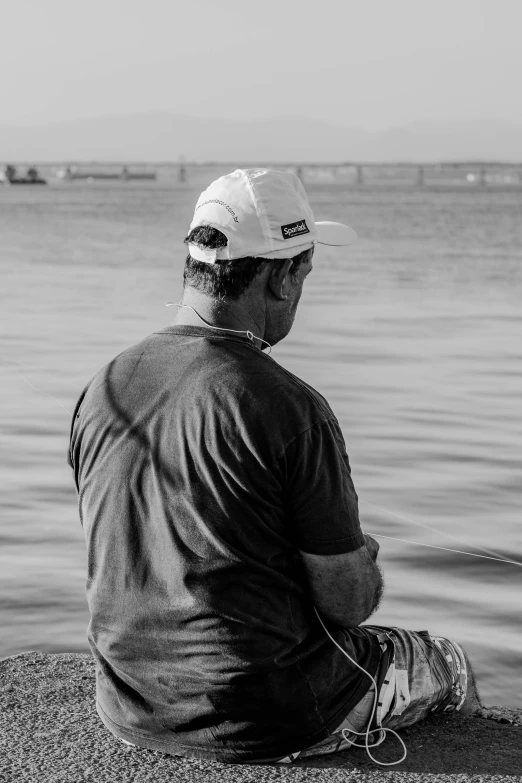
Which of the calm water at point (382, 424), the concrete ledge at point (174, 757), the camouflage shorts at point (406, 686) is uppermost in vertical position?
the camouflage shorts at point (406, 686)

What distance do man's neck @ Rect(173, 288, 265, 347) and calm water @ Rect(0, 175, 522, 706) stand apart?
2.35 m

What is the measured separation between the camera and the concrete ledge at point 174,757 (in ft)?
9.49

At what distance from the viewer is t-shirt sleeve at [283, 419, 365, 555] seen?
104 inches

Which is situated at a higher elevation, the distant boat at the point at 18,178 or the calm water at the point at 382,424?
the calm water at the point at 382,424

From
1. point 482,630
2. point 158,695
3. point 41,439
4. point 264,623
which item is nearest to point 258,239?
point 264,623

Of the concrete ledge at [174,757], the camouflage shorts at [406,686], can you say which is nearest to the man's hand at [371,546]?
the camouflage shorts at [406,686]

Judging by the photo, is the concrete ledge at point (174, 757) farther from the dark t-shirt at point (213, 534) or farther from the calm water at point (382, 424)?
the calm water at point (382, 424)

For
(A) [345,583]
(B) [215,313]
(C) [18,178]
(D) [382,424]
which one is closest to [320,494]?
(A) [345,583]

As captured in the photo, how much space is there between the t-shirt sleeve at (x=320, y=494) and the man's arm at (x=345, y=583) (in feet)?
0.09

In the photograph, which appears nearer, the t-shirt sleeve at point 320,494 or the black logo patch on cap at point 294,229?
the t-shirt sleeve at point 320,494

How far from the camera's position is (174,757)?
2947 millimetres

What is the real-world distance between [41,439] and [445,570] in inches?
140

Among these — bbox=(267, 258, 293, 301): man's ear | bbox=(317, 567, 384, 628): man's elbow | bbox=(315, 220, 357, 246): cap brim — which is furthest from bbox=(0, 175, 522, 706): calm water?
bbox=(267, 258, 293, 301): man's ear

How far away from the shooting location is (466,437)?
8547 mm
